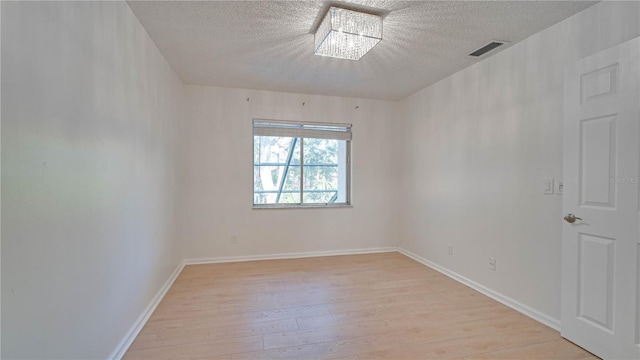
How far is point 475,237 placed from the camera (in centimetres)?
310

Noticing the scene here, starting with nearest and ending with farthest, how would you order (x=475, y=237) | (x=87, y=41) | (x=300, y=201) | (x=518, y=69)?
1. (x=87, y=41)
2. (x=518, y=69)
3. (x=475, y=237)
4. (x=300, y=201)

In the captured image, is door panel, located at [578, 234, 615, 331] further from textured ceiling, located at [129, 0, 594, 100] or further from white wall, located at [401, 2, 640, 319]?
textured ceiling, located at [129, 0, 594, 100]

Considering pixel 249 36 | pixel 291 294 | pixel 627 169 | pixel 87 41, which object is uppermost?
pixel 249 36

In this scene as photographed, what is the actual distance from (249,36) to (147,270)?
7.35ft

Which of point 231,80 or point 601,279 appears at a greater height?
point 231,80

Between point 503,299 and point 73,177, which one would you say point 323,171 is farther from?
point 73,177

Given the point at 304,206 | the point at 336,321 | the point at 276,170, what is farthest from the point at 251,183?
the point at 336,321

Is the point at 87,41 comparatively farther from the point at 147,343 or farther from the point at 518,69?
the point at 518,69

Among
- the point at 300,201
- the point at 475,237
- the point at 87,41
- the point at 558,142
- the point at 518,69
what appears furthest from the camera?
the point at 300,201

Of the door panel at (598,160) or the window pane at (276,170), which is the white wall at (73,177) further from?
the door panel at (598,160)

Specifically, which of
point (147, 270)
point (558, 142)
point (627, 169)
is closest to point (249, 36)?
point (147, 270)

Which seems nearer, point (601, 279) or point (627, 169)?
point (627, 169)

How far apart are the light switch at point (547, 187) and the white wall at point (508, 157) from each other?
0.15 feet

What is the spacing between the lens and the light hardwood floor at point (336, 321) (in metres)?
1.95
